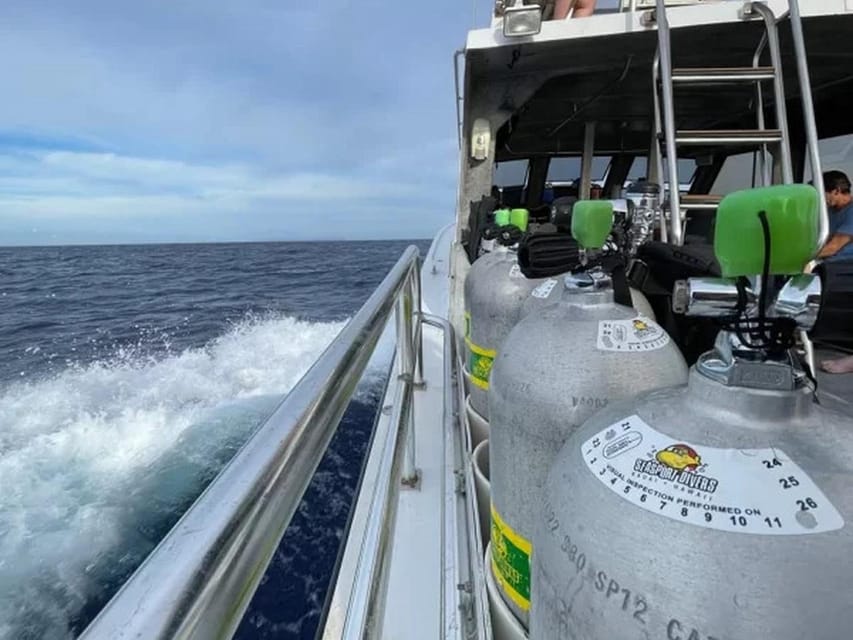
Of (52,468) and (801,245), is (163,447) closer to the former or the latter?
(52,468)

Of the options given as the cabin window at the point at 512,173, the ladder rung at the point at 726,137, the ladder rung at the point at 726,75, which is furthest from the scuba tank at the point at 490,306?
the cabin window at the point at 512,173

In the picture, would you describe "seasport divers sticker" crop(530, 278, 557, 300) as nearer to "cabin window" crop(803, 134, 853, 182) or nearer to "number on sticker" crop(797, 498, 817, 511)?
"number on sticker" crop(797, 498, 817, 511)

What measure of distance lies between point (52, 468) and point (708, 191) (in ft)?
23.9

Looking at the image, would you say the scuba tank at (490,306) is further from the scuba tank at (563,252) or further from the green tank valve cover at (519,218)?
the green tank valve cover at (519,218)

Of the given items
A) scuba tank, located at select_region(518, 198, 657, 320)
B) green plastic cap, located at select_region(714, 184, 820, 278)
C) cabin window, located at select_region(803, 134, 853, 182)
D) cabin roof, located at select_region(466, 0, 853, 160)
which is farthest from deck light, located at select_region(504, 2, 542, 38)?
cabin window, located at select_region(803, 134, 853, 182)

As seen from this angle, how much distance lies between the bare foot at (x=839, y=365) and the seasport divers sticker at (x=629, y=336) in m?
1.24

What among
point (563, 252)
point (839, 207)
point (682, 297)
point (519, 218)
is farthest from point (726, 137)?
point (839, 207)

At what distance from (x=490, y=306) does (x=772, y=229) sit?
125cm

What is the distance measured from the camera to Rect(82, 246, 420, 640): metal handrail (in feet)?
0.94

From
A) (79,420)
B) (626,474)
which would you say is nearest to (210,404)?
(79,420)

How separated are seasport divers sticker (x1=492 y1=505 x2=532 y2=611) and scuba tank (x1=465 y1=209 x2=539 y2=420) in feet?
1.90

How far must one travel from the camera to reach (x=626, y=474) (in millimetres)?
556

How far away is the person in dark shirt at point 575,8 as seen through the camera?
10.9ft

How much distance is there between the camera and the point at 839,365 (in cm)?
177
